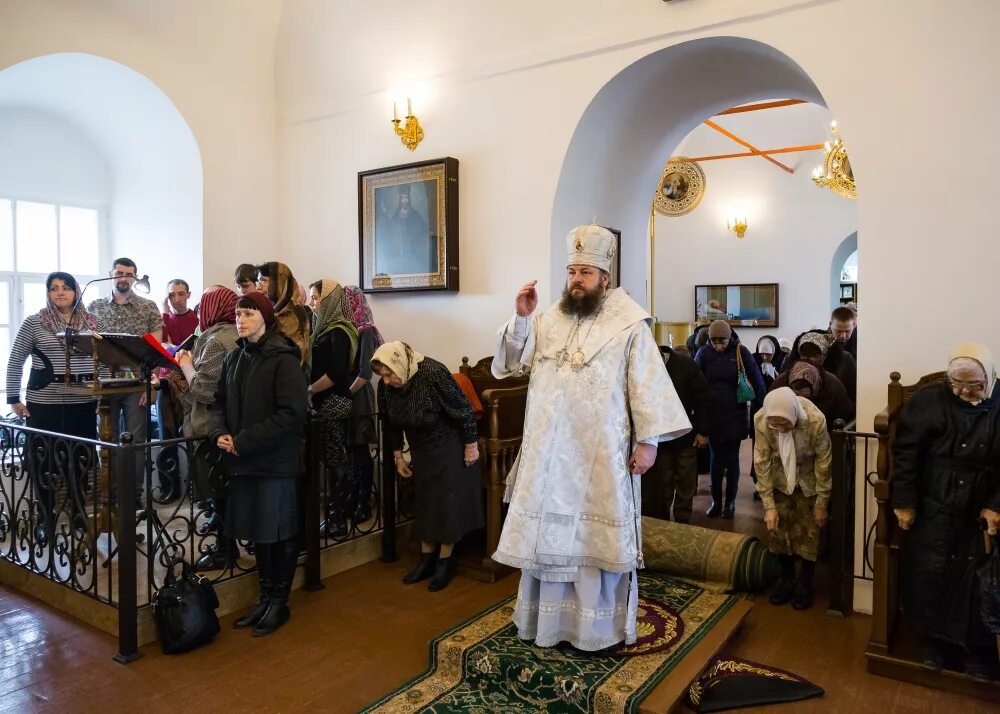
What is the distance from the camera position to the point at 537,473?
10.6ft

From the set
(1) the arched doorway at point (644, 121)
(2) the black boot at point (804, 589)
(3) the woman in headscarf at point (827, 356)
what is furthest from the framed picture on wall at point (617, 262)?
(2) the black boot at point (804, 589)

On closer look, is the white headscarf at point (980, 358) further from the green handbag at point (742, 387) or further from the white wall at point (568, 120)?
the green handbag at point (742, 387)

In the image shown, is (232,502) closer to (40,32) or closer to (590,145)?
(590,145)

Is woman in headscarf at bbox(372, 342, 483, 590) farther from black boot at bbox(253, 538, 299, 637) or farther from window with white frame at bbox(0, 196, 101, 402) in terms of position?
window with white frame at bbox(0, 196, 101, 402)

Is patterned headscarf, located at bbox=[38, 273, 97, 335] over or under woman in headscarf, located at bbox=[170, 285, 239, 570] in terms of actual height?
over

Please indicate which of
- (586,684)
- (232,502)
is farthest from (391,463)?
(586,684)

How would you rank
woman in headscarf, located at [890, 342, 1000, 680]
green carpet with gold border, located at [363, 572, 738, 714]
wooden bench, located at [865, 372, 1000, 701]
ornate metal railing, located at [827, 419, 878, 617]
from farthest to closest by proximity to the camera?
ornate metal railing, located at [827, 419, 878, 617], wooden bench, located at [865, 372, 1000, 701], woman in headscarf, located at [890, 342, 1000, 680], green carpet with gold border, located at [363, 572, 738, 714]

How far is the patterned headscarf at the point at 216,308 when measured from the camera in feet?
14.1

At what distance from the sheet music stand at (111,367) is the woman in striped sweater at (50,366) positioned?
0.36 ft

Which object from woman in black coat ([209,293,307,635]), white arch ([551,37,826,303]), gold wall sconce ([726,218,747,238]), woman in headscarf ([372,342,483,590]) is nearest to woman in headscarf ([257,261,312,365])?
woman in black coat ([209,293,307,635])

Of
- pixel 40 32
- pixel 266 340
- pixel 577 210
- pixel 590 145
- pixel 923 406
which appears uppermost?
pixel 40 32

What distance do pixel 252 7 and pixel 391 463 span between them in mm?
4430

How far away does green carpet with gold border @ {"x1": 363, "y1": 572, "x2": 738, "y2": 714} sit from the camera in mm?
3117

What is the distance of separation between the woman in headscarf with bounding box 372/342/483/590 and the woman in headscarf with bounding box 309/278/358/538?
18.7 inches
